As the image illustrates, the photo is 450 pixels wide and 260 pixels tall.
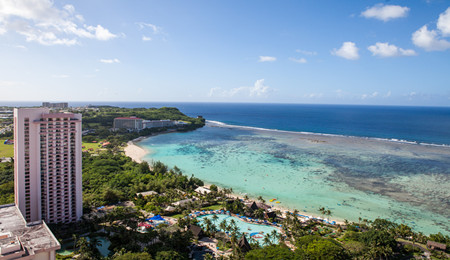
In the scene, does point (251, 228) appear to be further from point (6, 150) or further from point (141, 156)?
point (6, 150)

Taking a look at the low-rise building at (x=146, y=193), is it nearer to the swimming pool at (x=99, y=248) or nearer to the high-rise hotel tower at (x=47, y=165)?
the high-rise hotel tower at (x=47, y=165)

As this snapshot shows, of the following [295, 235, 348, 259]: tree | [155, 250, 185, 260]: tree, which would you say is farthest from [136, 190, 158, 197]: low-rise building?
[295, 235, 348, 259]: tree

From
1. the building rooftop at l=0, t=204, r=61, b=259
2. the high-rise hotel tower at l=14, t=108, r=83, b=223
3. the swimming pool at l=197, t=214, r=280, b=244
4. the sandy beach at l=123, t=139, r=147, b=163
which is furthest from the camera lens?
the sandy beach at l=123, t=139, r=147, b=163

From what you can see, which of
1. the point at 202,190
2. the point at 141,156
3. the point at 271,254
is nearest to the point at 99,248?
the point at 271,254

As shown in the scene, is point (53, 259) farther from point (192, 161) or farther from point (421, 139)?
point (421, 139)

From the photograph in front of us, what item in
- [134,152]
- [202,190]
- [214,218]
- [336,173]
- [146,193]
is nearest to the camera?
[214,218]

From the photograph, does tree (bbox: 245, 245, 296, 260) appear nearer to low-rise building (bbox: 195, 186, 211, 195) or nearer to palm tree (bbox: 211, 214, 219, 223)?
palm tree (bbox: 211, 214, 219, 223)
